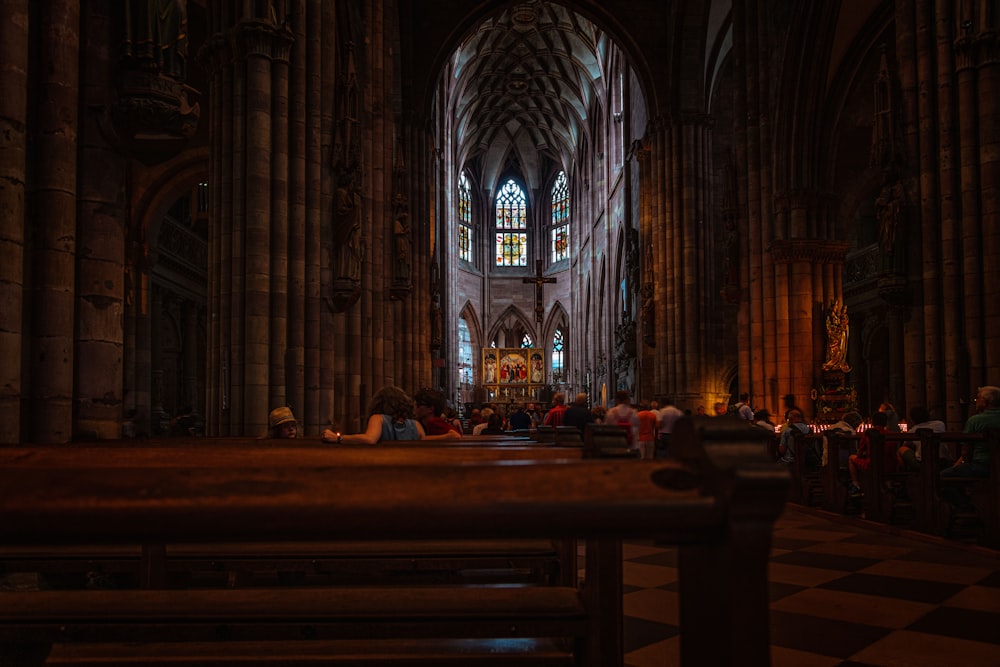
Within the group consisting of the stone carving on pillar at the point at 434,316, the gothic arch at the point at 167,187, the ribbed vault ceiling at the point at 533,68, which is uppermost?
the ribbed vault ceiling at the point at 533,68

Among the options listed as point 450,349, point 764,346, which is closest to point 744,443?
point 764,346

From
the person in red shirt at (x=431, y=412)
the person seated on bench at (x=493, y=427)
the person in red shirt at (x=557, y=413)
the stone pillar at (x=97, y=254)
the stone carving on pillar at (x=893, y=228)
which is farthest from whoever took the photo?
the person seated on bench at (x=493, y=427)

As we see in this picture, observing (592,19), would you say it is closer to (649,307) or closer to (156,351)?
(649,307)

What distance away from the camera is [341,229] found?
1238 cm

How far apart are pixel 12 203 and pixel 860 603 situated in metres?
5.74

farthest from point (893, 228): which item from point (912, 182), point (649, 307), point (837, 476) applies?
point (649, 307)

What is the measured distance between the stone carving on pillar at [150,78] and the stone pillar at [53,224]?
362mm

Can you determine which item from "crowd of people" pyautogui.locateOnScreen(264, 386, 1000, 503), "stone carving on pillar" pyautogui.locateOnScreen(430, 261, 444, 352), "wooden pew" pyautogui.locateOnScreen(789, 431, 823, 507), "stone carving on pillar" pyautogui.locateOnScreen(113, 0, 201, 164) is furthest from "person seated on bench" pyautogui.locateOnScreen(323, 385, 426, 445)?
"stone carving on pillar" pyautogui.locateOnScreen(430, 261, 444, 352)

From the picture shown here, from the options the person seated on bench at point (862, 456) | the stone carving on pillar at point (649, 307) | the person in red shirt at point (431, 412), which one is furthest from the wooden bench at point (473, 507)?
the stone carving on pillar at point (649, 307)

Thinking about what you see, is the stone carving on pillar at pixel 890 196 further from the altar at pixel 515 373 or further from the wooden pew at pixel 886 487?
the altar at pixel 515 373

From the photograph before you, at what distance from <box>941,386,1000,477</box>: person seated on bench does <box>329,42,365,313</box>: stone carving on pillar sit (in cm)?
791

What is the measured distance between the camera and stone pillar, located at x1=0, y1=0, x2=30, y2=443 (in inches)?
205

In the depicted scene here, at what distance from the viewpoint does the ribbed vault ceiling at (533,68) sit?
125 ft

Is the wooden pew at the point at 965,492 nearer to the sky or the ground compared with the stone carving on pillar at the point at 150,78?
nearer to the ground
